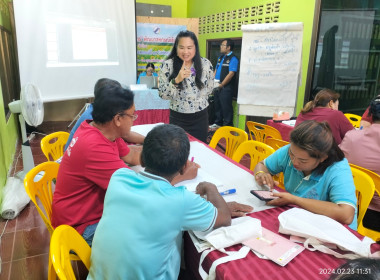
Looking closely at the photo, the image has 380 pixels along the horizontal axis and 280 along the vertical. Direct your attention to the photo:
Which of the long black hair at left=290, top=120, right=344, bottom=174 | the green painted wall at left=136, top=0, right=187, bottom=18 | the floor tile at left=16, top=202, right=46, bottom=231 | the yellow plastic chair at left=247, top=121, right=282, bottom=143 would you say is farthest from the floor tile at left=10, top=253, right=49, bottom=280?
the green painted wall at left=136, top=0, right=187, bottom=18

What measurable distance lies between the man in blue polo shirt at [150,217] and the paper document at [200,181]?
0.40m

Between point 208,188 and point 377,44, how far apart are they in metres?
3.37

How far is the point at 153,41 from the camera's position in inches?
236

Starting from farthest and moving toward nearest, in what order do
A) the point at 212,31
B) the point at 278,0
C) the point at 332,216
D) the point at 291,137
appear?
the point at 212,31
the point at 278,0
the point at 291,137
the point at 332,216

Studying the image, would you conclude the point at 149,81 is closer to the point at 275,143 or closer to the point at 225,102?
the point at 225,102

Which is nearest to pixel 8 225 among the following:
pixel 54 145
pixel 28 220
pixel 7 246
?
pixel 28 220

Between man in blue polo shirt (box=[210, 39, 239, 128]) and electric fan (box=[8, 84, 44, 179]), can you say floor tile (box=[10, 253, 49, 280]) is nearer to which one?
electric fan (box=[8, 84, 44, 179])

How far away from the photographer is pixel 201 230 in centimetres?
103

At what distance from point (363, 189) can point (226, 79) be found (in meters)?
4.10

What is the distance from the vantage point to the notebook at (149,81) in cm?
473

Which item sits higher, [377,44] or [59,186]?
[377,44]

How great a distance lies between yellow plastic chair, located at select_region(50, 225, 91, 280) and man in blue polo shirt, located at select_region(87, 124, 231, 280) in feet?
0.29

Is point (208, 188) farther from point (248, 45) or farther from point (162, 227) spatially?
point (248, 45)

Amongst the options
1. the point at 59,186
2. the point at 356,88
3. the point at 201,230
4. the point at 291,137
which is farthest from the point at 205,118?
the point at 356,88
